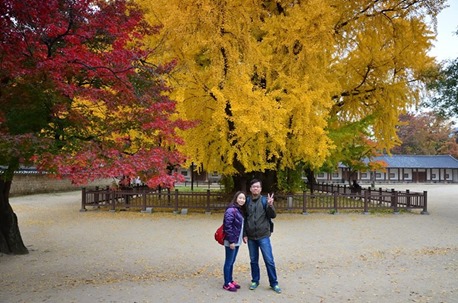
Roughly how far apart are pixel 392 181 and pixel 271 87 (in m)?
48.1

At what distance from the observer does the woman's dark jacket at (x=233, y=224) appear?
6.01m

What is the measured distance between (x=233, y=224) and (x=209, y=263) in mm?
2789

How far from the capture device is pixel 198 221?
49.3 feet

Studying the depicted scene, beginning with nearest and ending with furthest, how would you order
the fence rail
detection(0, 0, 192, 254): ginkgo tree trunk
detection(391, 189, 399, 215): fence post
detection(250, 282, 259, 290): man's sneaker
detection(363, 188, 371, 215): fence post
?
detection(0, 0, 192, 254): ginkgo tree trunk, detection(250, 282, 259, 290): man's sneaker, the fence rail, detection(363, 188, 371, 215): fence post, detection(391, 189, 399, 215): fence post

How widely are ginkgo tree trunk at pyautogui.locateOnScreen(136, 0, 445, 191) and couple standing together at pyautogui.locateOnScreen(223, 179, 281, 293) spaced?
21.0ft

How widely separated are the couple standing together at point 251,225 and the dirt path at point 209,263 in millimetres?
632

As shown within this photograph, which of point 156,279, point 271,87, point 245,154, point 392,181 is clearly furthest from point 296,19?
point 392,181

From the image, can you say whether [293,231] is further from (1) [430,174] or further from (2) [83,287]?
(1) [430,174]

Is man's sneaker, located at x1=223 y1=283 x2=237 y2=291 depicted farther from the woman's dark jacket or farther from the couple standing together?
the woman's dark jacket

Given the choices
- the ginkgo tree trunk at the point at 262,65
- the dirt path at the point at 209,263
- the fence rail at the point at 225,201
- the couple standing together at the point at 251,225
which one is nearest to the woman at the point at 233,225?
the couple standing together at the point at 251,225

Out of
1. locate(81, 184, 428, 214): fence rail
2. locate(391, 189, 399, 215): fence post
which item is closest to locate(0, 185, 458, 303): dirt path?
locate(81, 184, 428, 214): fence rail

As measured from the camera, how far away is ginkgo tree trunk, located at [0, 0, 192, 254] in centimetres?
518

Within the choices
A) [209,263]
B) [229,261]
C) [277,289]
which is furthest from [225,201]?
[229,261]

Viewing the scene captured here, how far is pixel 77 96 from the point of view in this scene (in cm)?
632
